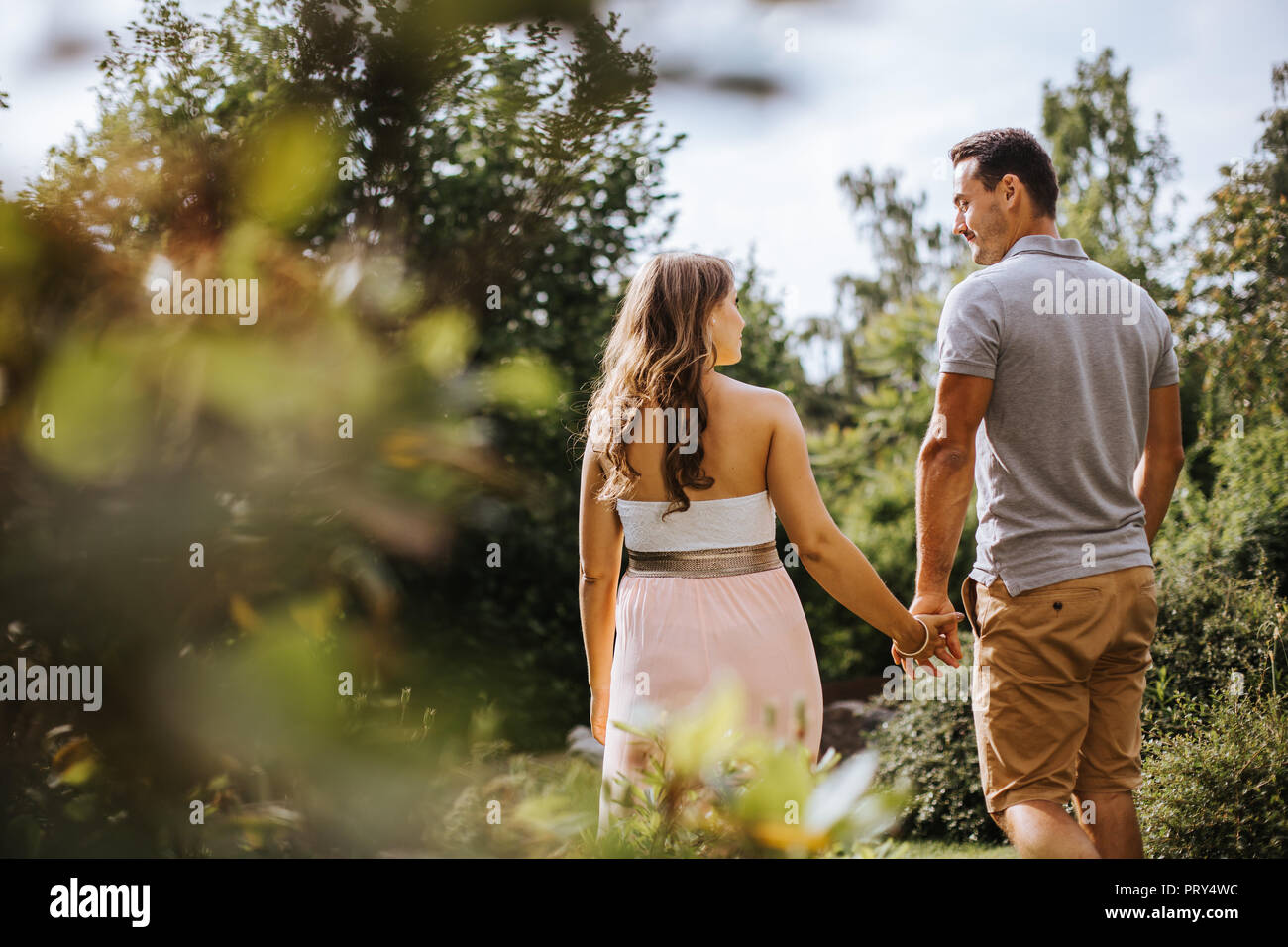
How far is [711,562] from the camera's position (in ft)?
7.70

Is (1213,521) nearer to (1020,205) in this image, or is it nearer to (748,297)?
(1020,205)

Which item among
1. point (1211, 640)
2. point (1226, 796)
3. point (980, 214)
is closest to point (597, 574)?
point (980, 214)

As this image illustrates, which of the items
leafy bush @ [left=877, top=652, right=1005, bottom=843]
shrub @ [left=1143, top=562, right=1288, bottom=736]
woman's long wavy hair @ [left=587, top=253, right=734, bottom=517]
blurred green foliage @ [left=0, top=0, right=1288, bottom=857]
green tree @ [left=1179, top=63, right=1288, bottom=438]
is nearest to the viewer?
blurred green foliage @ [left=0, top=0, right=1288, bottom=857]

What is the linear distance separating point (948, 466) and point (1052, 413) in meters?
0.27

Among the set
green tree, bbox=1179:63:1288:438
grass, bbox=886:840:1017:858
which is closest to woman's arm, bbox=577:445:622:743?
grass, bbox=886:840:1017:858

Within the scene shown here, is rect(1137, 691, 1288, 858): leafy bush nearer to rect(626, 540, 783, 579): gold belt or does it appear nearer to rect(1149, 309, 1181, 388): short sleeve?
rect(1149, 309, 1181, 388): short sleeve

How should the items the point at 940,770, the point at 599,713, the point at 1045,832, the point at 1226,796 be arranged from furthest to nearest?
the point at 940,770
the point at 1226,796
the point at 599,713
the point at 1045,832

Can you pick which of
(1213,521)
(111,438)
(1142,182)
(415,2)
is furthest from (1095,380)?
(1142,182)

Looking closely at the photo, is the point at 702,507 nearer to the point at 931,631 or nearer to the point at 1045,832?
the point at 931,631

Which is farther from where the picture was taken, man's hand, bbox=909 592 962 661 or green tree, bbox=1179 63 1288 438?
green tree, bbox=1179 63 1288 438

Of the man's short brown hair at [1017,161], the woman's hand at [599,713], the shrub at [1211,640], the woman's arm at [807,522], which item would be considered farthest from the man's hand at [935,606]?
the shrub at [1211,640]

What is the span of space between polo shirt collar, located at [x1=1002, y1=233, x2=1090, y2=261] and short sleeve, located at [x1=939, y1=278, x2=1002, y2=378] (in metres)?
0.20

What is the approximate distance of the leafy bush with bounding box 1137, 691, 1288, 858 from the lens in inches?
118
